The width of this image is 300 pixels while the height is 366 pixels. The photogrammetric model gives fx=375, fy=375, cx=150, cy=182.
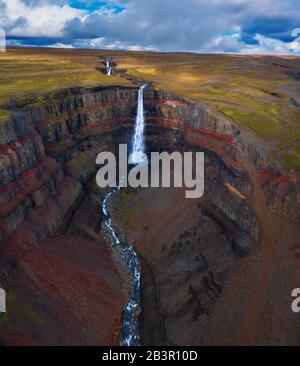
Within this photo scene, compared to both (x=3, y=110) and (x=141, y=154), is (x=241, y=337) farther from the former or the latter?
(x=141, y=154)

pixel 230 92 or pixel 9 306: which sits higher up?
pixel 230 92

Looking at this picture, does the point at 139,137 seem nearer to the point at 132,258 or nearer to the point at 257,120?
the point at 257,120

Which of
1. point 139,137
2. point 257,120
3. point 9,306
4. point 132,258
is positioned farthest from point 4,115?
point 257,120

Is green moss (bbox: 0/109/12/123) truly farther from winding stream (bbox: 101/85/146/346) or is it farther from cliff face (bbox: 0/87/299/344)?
winding stream (bbox: 101/85/146/346)

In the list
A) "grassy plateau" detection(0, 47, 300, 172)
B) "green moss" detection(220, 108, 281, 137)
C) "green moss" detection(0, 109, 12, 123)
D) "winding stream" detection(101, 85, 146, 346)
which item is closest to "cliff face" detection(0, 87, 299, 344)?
"green moss" detection(0, 109, 12, 123)

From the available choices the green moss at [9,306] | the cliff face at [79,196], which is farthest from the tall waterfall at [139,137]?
the green moss at [9,306]
